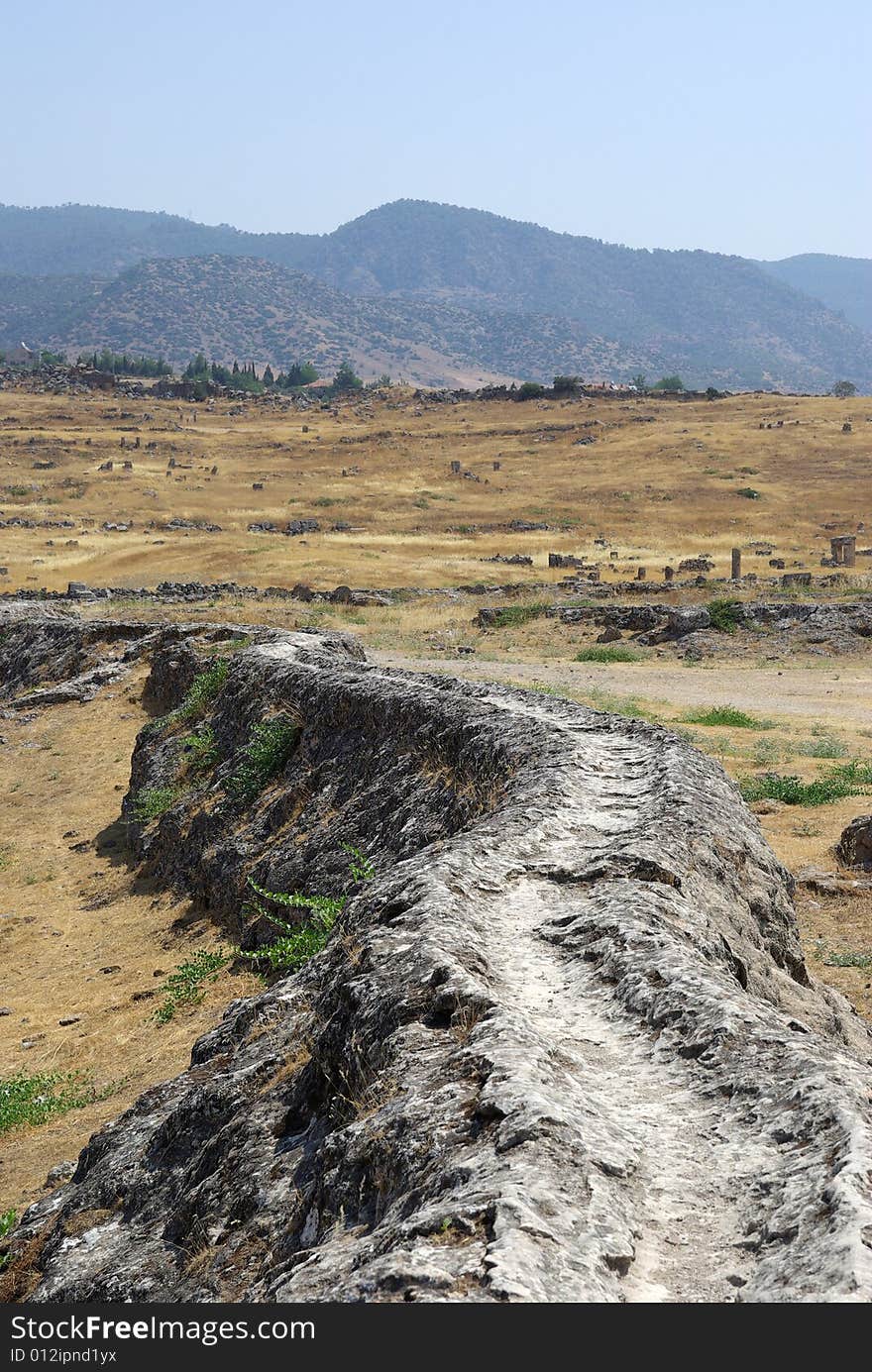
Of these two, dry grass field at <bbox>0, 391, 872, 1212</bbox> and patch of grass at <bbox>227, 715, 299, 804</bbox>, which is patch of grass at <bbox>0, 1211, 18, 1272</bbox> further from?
patch of grass at <bbox>227, 715, 299, 804</bbox>

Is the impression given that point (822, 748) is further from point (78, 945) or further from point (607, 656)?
point (78, 945)

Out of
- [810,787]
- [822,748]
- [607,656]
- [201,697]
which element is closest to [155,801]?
[201,697]

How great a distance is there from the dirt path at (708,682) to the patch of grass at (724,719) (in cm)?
106

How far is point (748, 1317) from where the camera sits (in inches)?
110

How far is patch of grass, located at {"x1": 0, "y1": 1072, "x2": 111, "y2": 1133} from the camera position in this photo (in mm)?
8195

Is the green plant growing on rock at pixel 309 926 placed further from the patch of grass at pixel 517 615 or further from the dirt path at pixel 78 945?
the patch of grass at pixel 517 615

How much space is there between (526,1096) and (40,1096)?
5863 millimetres

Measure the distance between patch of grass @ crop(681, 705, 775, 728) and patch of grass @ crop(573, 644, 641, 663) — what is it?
763 cm

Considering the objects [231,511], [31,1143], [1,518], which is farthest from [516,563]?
[31,1143]

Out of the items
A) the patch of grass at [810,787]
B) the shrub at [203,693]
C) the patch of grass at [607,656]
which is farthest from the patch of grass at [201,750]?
the patch of grass at [607,656]

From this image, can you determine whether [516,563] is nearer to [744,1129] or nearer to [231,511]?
[231,511]

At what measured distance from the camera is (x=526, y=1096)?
12.6ft

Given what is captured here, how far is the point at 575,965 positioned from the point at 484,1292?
2.36 metres

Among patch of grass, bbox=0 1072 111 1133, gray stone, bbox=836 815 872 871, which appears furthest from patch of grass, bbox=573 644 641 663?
patch of grass, bbox=0 1072 111 1133
